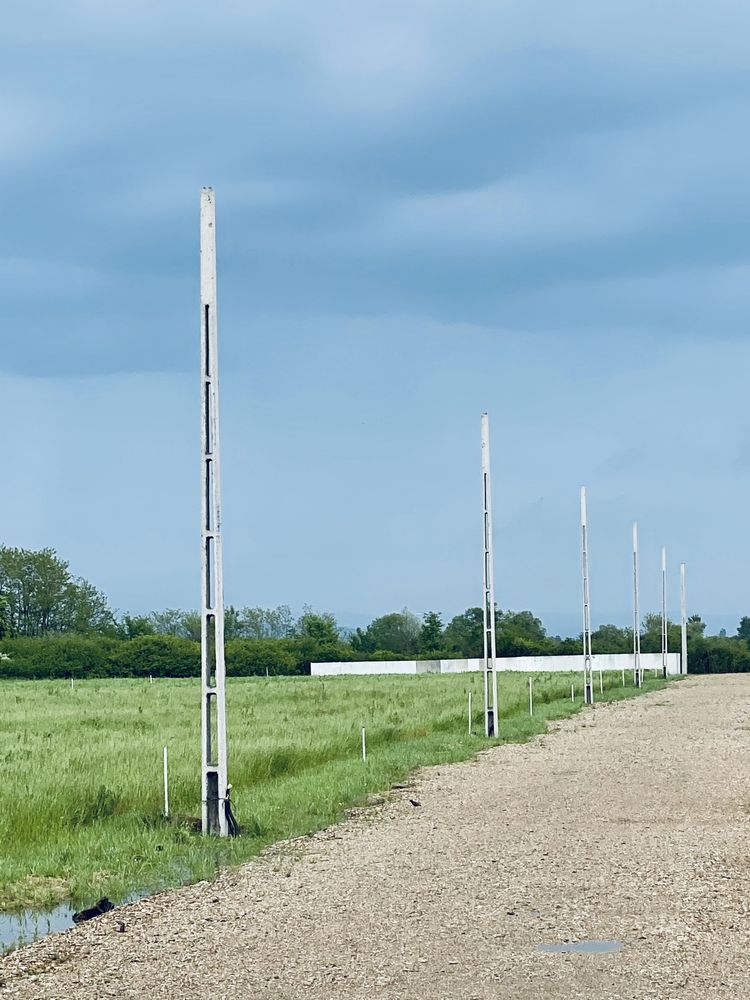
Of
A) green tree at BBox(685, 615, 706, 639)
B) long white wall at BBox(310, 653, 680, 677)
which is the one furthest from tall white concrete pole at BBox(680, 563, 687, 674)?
green tree at BBox(685, 615, 706, 639)

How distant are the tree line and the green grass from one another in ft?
133

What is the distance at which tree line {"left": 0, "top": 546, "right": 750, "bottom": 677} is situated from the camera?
111 m

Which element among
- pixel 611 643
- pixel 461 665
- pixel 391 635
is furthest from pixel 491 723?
pixel 391 635

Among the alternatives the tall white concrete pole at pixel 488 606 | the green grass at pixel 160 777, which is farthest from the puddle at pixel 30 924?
the tall white concrete pole at pixel 488 606

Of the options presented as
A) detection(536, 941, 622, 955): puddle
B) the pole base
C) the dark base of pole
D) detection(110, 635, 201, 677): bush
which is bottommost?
detection(110, 635, 201, 677): bush

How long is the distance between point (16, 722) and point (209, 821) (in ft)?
82.0

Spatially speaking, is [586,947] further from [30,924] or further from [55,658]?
[55,658]

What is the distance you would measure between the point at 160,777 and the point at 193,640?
107 metres

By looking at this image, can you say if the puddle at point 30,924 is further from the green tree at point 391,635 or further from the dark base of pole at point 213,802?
the green tree at point 391,635

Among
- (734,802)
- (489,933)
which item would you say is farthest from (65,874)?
(734,802)

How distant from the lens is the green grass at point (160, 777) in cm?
1510

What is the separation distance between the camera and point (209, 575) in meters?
17.3

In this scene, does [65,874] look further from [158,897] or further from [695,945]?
[695,945]

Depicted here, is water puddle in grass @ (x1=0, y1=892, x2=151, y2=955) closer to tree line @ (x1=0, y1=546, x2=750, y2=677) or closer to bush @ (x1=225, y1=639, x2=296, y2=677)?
tree line @ (x1=0, y1=546, x2=750, y2=677)
